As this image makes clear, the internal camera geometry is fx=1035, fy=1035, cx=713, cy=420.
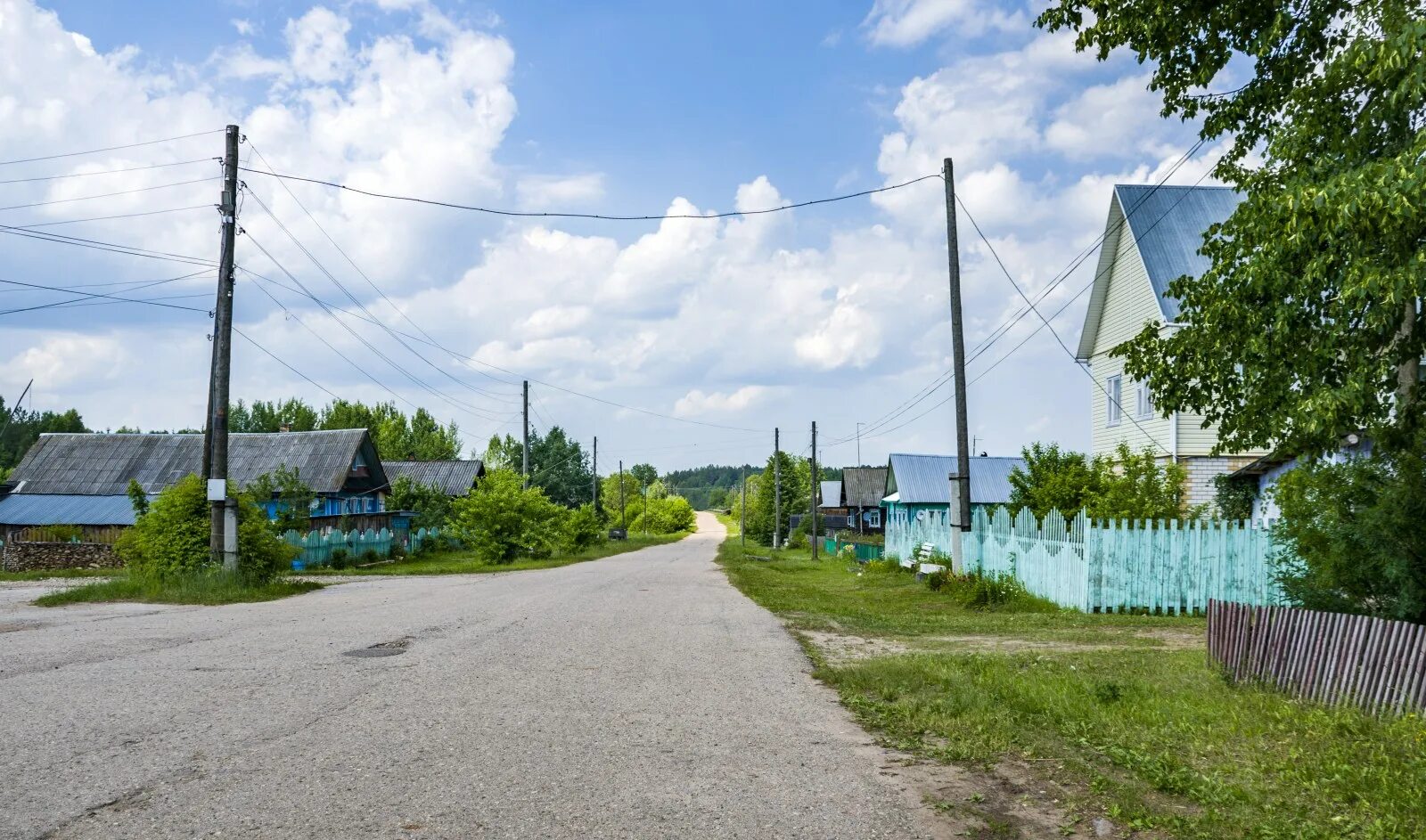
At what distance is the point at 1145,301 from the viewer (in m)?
25.9

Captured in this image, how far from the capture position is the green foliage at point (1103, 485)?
22.6m

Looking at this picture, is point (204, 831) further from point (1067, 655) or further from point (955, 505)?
point (955, 505)

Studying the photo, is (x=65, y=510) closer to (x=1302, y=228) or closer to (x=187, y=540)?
(x=187, y=540)

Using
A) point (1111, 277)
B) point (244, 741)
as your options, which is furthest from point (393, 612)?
point (1111, 277)

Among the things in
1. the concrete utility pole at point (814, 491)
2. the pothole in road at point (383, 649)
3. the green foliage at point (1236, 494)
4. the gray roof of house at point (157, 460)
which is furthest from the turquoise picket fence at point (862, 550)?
the pothole in road at point (383, 649)

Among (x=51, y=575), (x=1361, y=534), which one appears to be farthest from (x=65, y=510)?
(x=1361, y=534)

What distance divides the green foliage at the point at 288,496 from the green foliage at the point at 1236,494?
1213 inches

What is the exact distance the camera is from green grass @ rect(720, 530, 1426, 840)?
539 cm

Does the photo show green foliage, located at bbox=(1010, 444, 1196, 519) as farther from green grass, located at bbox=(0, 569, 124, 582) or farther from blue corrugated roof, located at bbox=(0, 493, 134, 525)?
blue corrugated roof, located at bbox=(0, 493, 134, 525)

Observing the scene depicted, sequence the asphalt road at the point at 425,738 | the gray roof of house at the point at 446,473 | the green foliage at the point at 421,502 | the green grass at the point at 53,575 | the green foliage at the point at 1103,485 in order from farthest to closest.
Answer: the gray roof of house at the point at 446,473, the green foliage at the point at 421,502, the green grass at the point at 53,575, the green foliage at the point at 1103,485, the asphalt road at the point at 425,738

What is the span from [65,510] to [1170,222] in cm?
4313

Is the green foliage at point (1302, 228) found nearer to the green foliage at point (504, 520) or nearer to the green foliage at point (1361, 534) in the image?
the green foliage at point (1361, 534)

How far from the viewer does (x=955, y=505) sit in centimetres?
2217

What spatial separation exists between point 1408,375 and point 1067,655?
443 centimetres
